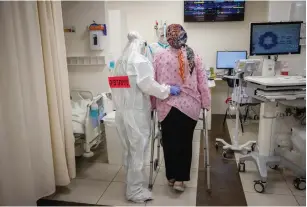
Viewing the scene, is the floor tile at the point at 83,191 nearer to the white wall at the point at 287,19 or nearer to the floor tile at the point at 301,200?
the floor tile at the point at 301,200

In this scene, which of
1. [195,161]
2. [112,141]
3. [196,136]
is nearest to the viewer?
[112,141]

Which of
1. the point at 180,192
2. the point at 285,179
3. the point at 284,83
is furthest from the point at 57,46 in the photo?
the point at 285,179

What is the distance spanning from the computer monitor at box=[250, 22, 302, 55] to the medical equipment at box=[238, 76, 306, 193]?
33 centimetres

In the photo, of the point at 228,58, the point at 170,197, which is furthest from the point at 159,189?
the point at 228,58

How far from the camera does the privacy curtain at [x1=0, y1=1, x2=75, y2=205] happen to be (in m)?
1.62

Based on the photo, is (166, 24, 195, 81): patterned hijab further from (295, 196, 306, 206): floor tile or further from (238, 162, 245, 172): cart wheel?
(295, 196, 306, 206): floor tile

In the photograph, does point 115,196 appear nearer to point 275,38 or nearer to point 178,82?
point 178,82

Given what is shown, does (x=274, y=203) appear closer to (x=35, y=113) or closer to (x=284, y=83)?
(x=284, y=83)

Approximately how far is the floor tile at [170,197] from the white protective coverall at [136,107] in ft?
0.29

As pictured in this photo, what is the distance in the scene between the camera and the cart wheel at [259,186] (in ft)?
6.99

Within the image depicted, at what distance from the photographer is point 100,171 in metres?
2.59

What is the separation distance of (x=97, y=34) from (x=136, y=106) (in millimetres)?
1589

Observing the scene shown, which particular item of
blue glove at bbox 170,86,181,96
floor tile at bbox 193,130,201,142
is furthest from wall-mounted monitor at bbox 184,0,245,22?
blue glove at bbox 170,86,181,96

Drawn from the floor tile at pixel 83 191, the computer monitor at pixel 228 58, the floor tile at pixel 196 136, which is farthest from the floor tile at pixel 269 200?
the computer monitor at pixel 228 58
